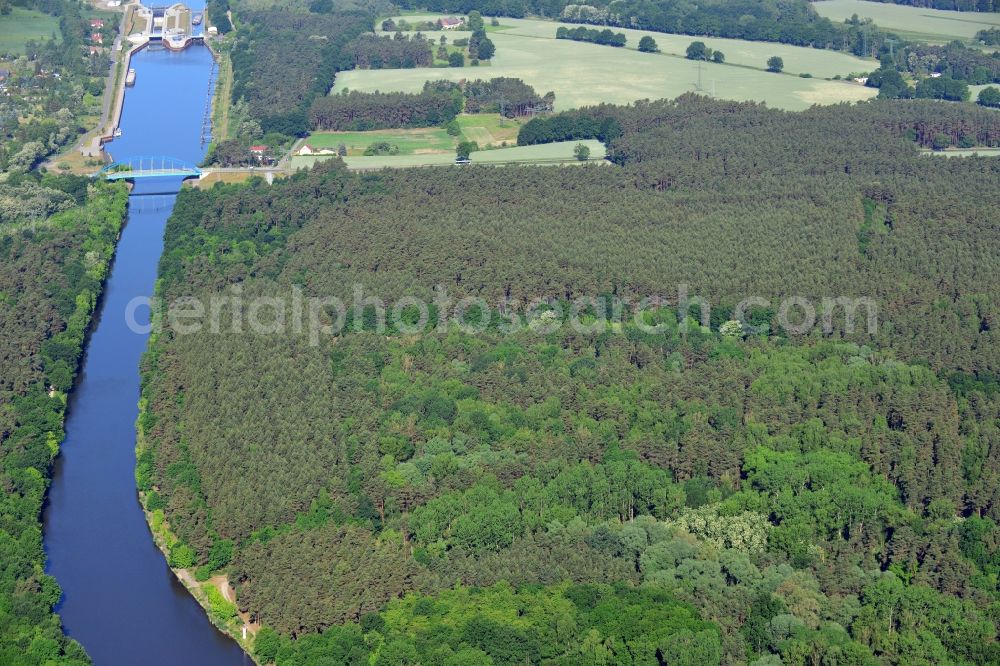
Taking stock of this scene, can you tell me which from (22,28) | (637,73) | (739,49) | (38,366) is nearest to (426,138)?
(637,73)

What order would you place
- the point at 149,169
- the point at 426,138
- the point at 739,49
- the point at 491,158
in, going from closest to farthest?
the point at 149,169, the point at 491,158, the point at 426,138, the point at 739,49

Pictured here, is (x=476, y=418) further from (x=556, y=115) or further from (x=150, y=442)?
(x=556, y=115)

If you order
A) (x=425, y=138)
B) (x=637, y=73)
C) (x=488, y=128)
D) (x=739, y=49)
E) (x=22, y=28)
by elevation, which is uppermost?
(x=739, y=49)

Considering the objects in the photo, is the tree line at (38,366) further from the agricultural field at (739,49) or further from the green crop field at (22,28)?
the agricultural field at (739,49)

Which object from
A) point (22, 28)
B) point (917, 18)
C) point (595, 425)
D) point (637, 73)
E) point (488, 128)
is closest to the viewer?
point (595, 425)

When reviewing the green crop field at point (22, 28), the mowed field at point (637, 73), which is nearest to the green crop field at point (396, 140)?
the mowed field at point (637, 73)

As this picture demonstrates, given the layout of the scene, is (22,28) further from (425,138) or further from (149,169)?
(425,138)
